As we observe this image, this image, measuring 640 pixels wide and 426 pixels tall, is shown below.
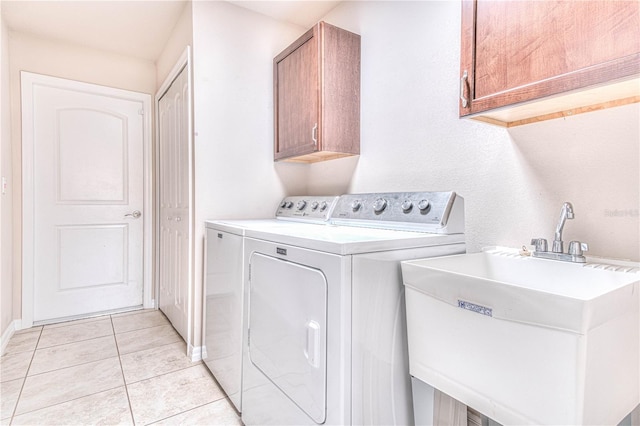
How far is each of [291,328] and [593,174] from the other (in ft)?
3.78

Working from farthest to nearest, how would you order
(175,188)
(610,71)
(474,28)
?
(175,188) → (474,28) → (610,71)

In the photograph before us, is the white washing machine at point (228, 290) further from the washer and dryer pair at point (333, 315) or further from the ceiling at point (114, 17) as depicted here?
the ceiling at point (114, 17)

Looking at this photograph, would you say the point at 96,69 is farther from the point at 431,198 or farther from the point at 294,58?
the point at 431,198

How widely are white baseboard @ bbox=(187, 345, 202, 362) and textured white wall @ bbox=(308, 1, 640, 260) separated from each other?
145 cm

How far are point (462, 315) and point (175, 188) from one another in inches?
91.9

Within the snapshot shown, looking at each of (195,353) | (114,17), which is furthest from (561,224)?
(114,17)

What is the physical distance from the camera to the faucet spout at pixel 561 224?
1.04m

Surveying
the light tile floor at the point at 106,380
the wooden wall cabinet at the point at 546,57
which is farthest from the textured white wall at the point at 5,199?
the wooden wall cabinet at the point at 546,57

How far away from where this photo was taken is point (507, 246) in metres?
1.29

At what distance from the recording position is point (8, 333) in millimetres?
2439

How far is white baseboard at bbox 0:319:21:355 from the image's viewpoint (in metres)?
2.26

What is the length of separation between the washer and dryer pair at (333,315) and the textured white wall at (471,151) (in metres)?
0.20

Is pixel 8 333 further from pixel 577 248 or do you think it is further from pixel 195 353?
pixel 577 248

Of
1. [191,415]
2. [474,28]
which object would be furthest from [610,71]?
[191,415]
